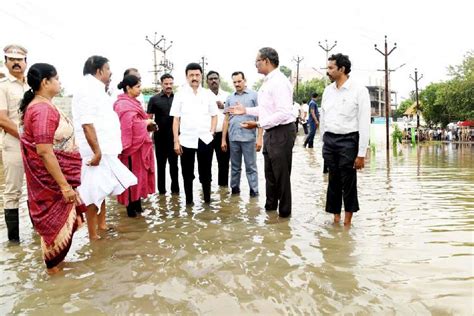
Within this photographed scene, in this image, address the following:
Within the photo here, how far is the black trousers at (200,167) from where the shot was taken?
5777 millimetres

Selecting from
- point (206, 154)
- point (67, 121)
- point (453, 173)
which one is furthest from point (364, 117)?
point (453, 173)

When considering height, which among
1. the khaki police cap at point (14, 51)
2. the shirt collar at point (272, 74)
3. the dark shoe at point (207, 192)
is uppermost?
the khaki police cap at point (14, 51)

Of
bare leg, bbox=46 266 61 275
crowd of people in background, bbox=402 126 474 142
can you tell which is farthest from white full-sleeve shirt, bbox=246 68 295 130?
crowd of people in background, bbox=402 126 474 142

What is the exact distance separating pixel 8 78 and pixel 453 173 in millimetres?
8146

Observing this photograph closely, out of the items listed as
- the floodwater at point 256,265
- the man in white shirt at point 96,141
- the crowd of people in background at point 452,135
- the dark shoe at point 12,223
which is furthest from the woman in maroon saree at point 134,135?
the crowd of people in background at point 452,135

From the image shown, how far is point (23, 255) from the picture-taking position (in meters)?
3.83

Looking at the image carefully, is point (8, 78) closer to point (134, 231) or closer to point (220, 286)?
point (134, 231)

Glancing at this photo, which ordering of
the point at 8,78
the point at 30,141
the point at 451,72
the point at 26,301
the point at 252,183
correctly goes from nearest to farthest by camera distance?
the point at 26,301 < the point at 30,141 < the point at 8,78 < the point at 252,183 < the point at 451,72

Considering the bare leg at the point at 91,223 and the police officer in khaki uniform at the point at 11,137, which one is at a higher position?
the police officer in khaki uniform at the point at 11,137

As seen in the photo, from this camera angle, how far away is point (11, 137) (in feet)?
13.9

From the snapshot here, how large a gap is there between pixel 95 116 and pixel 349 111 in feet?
8.13

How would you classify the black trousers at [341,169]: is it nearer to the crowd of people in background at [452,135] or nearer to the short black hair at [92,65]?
the short black hair at [92,65]

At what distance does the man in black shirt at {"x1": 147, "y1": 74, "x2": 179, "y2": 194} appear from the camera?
655 centimetres

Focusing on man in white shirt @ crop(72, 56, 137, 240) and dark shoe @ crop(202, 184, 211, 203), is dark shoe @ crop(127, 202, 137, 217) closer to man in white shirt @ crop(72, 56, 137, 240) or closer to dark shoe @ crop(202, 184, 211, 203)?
man in white shirt @ crop(72, 56, 137, 240)
